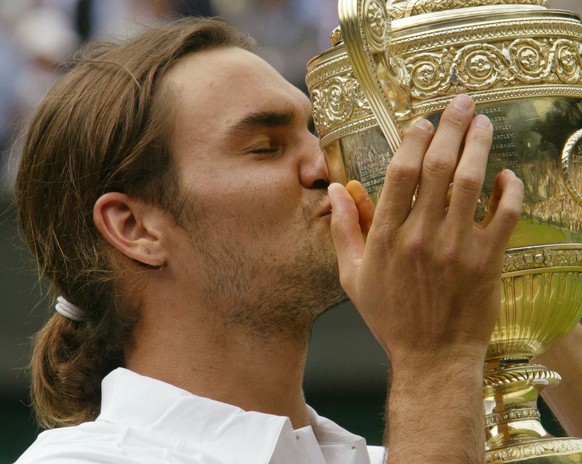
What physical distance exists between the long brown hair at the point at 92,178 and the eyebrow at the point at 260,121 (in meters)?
0.17

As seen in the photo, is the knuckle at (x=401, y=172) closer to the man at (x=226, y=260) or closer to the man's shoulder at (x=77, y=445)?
the man at (x=226, y=260)

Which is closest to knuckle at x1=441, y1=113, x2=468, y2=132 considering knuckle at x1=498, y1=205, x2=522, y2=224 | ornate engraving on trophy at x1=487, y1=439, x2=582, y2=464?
knuckle at x1=498, y1=205, x2=522, y2=224

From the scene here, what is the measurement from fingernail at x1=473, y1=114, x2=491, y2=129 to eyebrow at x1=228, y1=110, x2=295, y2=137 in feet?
2.07

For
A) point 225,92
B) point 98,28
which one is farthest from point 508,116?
point 98,28

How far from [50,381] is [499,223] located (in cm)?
131

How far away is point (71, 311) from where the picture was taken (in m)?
2.52

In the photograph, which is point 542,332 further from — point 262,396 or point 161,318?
point 161,318

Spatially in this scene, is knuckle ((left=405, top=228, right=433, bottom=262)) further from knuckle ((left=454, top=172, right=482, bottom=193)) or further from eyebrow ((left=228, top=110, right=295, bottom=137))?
eyebrow ((left=228, top=110, right=295, bottom=137))

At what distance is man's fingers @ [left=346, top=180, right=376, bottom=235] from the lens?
5.83 feet

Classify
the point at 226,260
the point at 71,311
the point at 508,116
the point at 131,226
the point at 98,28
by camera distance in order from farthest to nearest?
the point at 98,28 → the point at 71,311 → the point at 131,226 → the point at 226,260 → the point at 508,116

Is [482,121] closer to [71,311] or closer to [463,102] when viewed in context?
[463,102]

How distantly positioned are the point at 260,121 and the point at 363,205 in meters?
0.47

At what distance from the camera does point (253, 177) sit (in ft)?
7.07

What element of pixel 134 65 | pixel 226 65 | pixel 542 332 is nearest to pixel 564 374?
pixel 542 332
